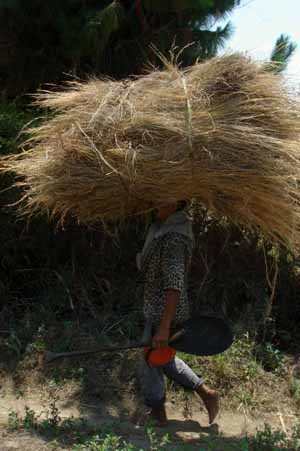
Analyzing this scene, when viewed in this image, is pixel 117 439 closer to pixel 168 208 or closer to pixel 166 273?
pixel 166 273

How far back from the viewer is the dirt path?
324 cm

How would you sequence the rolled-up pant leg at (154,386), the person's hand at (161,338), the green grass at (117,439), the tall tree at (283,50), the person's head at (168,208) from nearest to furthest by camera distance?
the green grass at (117,439)
the person's hand at (161,338)
the person's head at (168,208)
the rolled-up pant leg at (154,386)
the tall tree at (283,50)

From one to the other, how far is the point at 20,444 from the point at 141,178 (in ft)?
→ 5.06

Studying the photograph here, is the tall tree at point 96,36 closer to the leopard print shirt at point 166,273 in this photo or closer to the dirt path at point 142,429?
the leopard print shirt at point 166,273

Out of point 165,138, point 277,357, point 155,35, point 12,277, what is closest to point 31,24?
point 155,35

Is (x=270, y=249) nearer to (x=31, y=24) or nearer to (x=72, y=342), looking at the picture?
(x=72, y=342)

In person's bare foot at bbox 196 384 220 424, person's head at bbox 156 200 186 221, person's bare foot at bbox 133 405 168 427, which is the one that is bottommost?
person's bare foot at bbox 133 405 168 427

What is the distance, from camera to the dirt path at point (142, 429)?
128 inches

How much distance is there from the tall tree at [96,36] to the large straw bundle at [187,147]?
7.39ft

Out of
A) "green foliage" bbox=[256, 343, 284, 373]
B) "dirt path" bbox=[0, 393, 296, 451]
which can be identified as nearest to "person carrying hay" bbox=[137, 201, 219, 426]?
"dirt path" bbox=[0, 393, 296, 451]

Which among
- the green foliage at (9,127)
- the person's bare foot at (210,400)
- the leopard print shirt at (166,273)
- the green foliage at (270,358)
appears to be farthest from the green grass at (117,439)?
the green foliage at (9,127)

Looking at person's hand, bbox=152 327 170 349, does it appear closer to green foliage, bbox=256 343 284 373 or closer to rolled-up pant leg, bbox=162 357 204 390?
rolled-up pant leg, bbox=162 357 204 390

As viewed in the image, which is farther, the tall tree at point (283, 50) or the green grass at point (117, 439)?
the tall tree at point (283, 50)

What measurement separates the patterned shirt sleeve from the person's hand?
238mm
